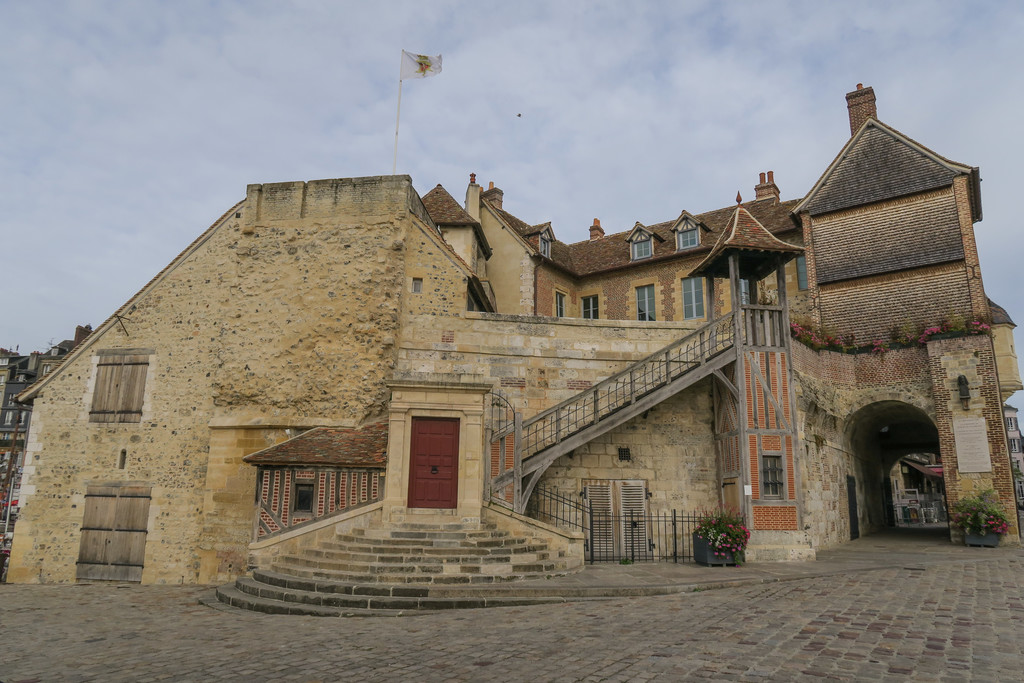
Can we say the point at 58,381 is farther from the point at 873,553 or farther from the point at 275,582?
the point at 873,553

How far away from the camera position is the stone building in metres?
12.8

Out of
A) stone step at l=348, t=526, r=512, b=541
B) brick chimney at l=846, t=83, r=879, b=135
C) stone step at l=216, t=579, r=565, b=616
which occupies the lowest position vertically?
stone step at l=216, t=579, r=565, b=616

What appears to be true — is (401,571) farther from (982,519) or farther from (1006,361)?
(1006,361)

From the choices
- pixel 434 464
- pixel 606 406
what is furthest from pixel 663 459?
pixel 434 464

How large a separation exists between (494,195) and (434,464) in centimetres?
1656

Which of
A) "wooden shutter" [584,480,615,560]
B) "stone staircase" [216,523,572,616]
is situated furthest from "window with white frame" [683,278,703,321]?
"stone staircase" [216,523,572,616]

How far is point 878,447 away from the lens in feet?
79.6

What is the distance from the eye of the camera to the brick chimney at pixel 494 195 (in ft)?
84.0

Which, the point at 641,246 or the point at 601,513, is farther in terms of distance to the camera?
the point at 641,246

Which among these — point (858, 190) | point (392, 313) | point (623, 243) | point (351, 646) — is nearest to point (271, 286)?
point (392, 313)

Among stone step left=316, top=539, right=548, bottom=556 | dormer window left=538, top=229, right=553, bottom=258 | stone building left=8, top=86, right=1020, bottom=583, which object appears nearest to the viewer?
stone step left=316, top=539, right=548, bottom=556

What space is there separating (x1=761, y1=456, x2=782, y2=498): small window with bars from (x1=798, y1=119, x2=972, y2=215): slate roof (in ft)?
33.7

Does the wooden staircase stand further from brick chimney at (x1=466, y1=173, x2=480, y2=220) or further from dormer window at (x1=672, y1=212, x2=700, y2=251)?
brick chimney at (x1=466, y1=173, x2=480, y2=220)

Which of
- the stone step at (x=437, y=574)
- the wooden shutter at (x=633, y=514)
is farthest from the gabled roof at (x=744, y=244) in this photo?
the stone step at (x=437, y=574)
